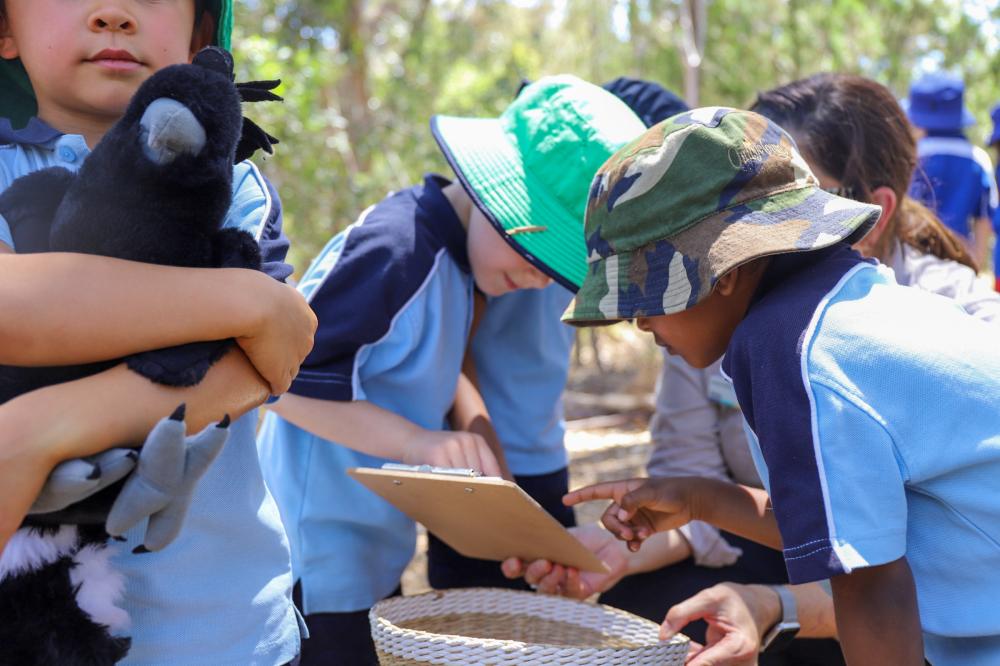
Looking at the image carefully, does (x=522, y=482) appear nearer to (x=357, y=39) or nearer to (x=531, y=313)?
(x=531, y=313)

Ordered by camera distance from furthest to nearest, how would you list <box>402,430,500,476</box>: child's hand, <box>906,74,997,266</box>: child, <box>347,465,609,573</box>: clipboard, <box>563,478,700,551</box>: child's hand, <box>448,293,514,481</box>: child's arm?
1. <box>906,74,997,266</box>: child
2. <box>448,293,514,481</box>: child's arm
3. <box>402,430,500,476</box>: child's hand
4. <box>563,478,700,551</box>: child's hand
5. <box>347,465,609,573</box>: clipboard

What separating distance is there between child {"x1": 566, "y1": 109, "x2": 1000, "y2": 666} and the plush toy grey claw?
769 millimetres

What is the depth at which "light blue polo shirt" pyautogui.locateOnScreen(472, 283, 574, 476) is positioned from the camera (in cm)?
244

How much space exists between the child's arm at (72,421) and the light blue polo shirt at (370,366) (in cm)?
81

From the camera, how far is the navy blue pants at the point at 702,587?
2.28m

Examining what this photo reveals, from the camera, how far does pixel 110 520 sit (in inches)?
38.9

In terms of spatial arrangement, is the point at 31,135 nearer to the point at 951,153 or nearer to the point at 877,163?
the point at 877,163

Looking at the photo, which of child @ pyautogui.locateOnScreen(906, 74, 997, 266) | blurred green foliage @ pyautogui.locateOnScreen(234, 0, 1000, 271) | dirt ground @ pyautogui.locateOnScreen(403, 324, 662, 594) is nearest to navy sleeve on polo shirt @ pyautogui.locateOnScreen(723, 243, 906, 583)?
dirt ground @ pyautogui.locateOnScreen(403, 324, 662, 594)

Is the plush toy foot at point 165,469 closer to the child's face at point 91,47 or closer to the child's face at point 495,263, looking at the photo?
the child's face at point 91,47

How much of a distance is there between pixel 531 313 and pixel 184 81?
4.69 ft

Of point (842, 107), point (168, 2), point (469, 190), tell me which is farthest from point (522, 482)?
point (168, 2)

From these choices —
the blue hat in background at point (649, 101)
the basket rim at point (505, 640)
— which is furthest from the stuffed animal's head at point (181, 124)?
the blue hat in background at point (649, 101)

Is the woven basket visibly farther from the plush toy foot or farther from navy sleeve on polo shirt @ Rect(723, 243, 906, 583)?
the plush toy foot

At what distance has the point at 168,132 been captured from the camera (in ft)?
3.40
